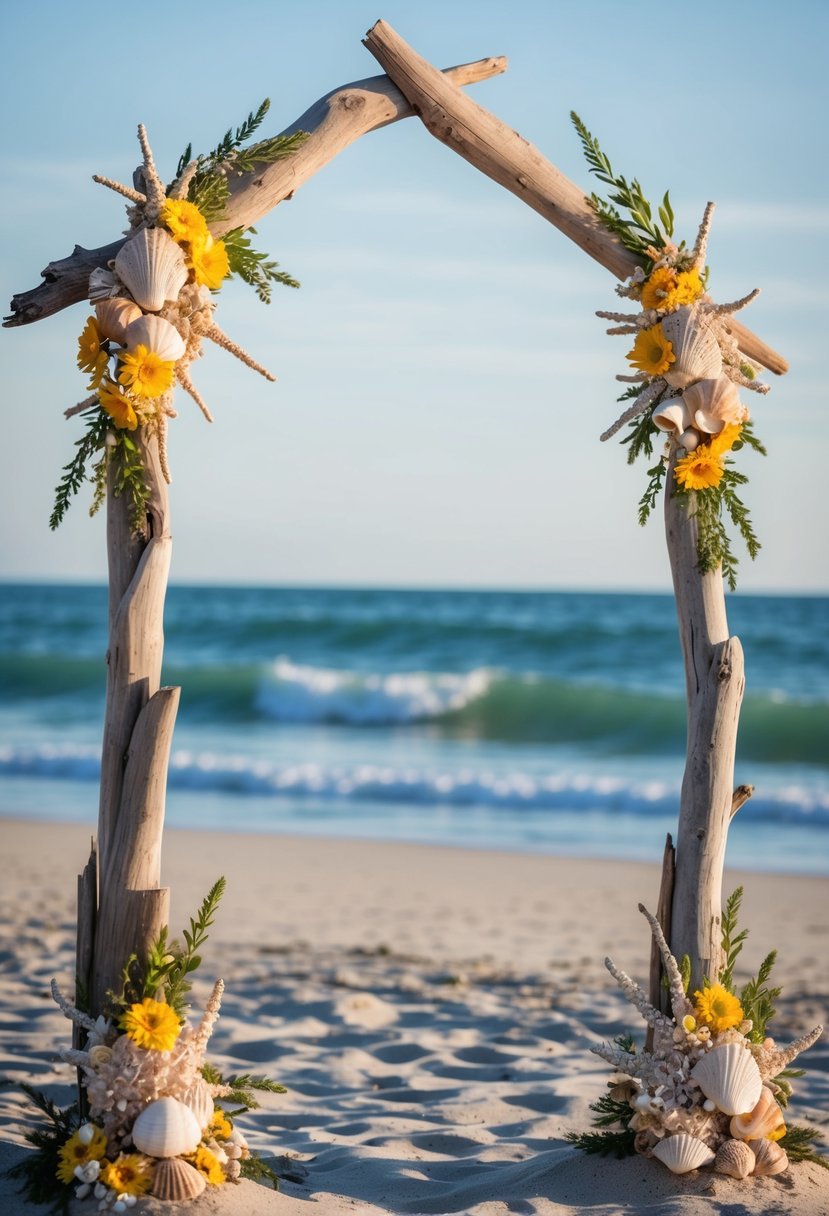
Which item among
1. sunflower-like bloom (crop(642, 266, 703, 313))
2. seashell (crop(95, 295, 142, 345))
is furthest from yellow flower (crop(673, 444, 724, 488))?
seashell (crop(95, 295, 142, 345))

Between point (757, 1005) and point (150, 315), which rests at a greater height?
point (150, 315)

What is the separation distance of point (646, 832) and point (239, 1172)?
22.8 ft

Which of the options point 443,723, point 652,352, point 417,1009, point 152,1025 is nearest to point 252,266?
point 652,352

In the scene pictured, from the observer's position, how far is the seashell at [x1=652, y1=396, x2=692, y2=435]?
3.54 meters

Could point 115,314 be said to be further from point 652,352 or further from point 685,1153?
point 685,1153

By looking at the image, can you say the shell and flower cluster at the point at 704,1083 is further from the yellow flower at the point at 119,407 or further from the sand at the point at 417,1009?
the yellow flower at the point at 119,407

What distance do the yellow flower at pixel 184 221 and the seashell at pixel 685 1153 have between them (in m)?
2.73

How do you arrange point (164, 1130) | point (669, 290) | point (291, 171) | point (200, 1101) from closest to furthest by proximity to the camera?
point (164, 1130) → point (200, 1101) → point (291, 171) → point (669, 290)

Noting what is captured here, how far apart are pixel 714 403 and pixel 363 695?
1468 cm

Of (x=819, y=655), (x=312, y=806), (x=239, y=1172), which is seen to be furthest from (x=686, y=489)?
(x=819, y=655)

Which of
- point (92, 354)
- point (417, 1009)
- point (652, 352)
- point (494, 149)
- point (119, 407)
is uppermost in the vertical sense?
point (494, 149)

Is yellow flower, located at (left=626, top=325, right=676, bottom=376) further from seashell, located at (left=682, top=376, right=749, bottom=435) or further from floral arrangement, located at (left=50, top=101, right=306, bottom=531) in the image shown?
floral arrangement, located at (left=50, top=101, right=306, bottom=531)

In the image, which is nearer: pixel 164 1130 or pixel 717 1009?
pixel 164 1130

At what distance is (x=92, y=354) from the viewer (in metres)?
3.30
